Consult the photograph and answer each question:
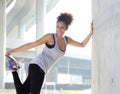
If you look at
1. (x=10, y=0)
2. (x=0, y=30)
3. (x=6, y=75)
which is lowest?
(x=6, y=75)

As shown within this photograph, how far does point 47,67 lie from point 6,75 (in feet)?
56.2

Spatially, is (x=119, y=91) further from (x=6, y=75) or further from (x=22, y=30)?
(x=22, y=30)

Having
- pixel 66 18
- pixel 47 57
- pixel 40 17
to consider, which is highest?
pixel 40 17

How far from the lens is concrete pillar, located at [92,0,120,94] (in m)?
2.69

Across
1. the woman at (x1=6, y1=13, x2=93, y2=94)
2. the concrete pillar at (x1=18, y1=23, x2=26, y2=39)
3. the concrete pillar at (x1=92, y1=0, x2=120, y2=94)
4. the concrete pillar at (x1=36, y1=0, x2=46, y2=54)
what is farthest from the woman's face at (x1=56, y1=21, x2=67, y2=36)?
the concrete pillar at (x1=18, y1=23, x2=26, y2=39)

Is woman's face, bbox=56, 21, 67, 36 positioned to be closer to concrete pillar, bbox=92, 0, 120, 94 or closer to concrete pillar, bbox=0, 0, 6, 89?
concrete pillar, bbox=92, 0, 120, 94

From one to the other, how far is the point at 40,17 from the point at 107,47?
18.2 m

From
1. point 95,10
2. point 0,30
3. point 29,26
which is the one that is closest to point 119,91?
point 95,10

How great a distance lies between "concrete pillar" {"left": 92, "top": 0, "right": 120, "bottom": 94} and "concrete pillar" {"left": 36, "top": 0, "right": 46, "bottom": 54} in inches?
657

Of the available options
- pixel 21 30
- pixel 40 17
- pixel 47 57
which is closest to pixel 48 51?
pixel 47 57

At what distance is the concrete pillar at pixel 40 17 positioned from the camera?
20.2m

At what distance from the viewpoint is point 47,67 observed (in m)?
4.98

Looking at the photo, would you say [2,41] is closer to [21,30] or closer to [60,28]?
[21,30]

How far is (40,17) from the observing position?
20984 millimetres
